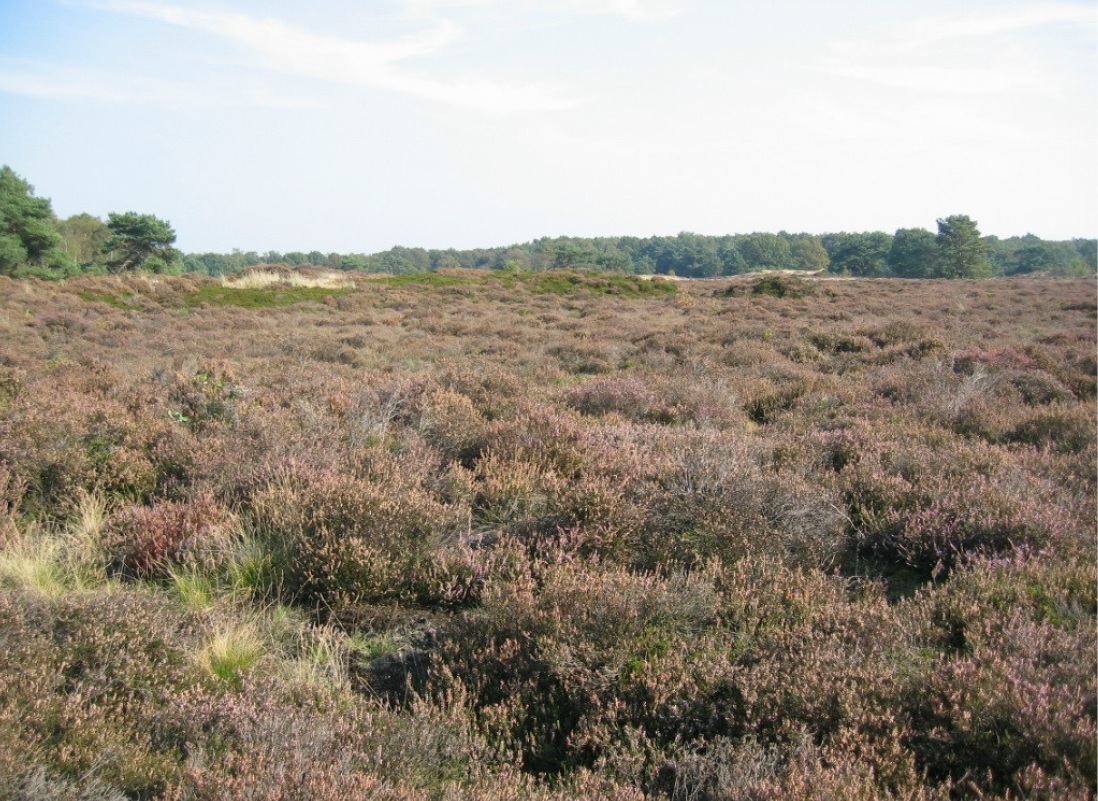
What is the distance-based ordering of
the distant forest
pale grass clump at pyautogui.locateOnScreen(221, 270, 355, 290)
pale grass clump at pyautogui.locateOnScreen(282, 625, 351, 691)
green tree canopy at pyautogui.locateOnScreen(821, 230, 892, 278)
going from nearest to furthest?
pale grass clump at pyautogui.locateOnScreen(282, 625, 351, 691), pale grass clump at pyautogui.locateOnScreen(221, 270, 355, 290), the distant forest, green tree canopy at pyautogui.locateOnScreen(821, 230, 892, 278)

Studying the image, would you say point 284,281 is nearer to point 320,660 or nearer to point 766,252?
point 320,660

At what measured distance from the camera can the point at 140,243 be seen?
156 ft

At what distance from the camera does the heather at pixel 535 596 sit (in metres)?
2.18

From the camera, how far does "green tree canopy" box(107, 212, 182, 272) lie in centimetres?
4616

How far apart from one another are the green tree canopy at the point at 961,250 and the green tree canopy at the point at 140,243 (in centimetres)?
6585

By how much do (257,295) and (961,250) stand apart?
62986mm

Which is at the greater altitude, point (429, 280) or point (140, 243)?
point (140, 243)

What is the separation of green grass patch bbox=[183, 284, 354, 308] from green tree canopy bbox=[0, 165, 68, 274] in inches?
644

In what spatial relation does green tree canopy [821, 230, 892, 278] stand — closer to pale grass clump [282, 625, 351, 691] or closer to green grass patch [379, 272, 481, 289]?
green grass patch [379, 272, 481, 289]

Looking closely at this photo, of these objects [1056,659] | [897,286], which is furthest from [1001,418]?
[897,286]

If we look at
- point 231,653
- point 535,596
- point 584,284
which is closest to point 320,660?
point 231,653

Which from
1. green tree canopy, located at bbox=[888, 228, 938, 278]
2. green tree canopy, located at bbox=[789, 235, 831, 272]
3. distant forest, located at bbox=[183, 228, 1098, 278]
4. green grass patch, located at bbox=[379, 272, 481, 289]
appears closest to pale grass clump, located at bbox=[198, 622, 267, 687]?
green grass patch, located at bbox=[379, 272, 481, 289]

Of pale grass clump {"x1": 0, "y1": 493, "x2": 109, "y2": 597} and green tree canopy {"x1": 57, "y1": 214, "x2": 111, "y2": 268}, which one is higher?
green tree canopy {"x1": 57, "y1": 214, "x2": 111, "y2": 268}

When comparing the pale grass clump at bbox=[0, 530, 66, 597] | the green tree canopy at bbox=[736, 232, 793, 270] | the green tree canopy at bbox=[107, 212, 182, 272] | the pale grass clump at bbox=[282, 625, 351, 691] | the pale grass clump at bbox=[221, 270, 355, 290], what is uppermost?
the green tree canopy at bbox=[736, 232, 793, 270]
